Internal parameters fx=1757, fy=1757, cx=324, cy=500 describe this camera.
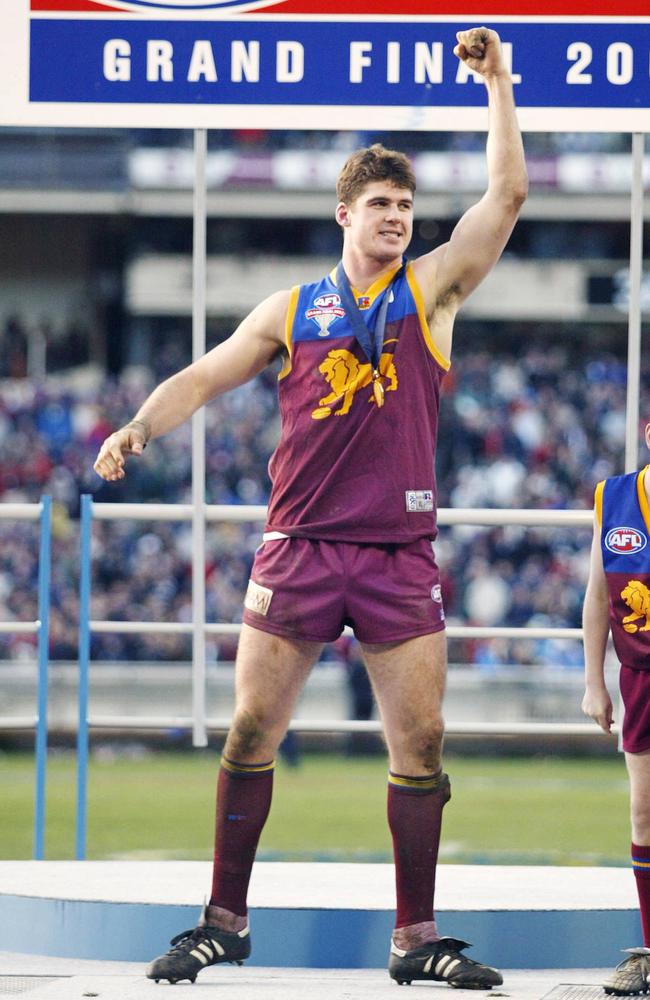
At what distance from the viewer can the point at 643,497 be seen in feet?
13.1

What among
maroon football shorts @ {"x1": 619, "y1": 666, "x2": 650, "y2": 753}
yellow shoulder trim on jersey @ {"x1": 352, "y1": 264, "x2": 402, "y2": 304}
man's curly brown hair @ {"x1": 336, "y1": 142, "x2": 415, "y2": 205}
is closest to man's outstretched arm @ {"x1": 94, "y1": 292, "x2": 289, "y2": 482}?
yellow shoulder trim on jersey @ {"x1": 352, "y1": 264, "x2": 402, "y2": 304}

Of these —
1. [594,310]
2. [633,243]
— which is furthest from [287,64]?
[594,310]

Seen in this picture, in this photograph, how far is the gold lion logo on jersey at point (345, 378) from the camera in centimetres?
384

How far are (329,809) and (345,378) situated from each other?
26.7ft

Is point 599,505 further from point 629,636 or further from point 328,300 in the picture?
point 328,300

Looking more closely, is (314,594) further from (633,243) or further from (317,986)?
(633,243)

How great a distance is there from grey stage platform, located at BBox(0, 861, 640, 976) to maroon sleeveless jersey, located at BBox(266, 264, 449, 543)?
0.97 metres

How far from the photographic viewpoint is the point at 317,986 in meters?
3.88

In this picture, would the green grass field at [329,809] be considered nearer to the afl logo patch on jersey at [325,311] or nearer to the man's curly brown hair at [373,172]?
the afl logo patch on jersey at [325,311]

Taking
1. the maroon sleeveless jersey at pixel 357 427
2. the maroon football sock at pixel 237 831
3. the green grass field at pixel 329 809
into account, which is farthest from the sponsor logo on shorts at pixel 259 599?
the green grass field at pixel 329 809

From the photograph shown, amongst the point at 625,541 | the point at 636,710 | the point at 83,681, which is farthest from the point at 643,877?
the point at 83,681

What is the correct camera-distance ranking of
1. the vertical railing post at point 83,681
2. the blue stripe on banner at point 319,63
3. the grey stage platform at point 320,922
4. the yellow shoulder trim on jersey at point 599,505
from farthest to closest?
the vertical railing post at point 83,681, the blue stripe on banner at point 319,63, the grey stage platform at point 320,922, the yellow shoulder trim on jersey at point 599,505

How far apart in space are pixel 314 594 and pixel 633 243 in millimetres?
1932

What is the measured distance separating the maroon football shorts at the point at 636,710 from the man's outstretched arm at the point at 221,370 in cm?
109
